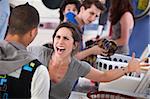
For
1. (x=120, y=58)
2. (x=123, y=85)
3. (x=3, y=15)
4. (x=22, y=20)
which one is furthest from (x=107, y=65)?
(x=22, y=20)

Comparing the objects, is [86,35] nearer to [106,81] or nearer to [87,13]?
[87,13]

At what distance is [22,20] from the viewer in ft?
4.22

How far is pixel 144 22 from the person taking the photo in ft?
7.34

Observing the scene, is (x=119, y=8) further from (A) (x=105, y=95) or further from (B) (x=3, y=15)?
(B) (x=3, y=15)

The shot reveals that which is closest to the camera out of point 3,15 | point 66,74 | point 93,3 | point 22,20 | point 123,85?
point 22,20

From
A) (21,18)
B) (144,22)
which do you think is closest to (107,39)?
(144,22)

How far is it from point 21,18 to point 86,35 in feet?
3.33

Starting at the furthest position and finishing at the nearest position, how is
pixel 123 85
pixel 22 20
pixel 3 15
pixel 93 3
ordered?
pixel 3 15 → pixel 93 3 → pixel 123 85 → pixel 22 20

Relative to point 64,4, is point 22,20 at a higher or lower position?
lower

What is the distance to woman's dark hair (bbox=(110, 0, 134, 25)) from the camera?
2.12 metres

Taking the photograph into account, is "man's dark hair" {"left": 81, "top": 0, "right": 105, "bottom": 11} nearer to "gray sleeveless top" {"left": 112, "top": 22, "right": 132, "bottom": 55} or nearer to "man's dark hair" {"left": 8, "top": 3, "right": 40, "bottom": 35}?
"gray sleeveless top" {"left": 112, "top": 22, "right": 132, "bottom": 55}

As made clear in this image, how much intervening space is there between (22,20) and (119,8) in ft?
3.27

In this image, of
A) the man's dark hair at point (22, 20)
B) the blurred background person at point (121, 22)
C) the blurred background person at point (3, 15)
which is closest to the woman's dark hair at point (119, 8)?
the blurred background person at point (121, 22)

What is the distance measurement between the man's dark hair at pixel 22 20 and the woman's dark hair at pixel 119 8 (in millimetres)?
931
